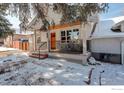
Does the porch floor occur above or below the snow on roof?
below

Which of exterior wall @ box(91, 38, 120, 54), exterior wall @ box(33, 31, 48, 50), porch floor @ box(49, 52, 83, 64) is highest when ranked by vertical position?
exterior wall @ box(33, 31, 48, 50)

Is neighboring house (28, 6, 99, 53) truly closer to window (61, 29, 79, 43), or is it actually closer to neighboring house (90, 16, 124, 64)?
window (61, 29, 79, 43)

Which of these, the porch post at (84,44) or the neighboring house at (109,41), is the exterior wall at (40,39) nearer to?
the neighboring house at (109,41)

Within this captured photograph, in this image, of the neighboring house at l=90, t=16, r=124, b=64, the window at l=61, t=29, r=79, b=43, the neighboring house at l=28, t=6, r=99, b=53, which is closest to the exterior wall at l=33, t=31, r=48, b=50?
the neighboring house at l=28, t=6, r=99, b=53

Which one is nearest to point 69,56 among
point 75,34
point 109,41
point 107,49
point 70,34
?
point 75,34

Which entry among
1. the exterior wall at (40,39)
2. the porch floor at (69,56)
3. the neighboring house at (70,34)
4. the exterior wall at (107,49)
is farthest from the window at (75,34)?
the exterior wall at (40,39)

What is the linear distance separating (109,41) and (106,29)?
3.39 ft

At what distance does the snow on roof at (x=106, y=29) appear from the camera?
421 inches

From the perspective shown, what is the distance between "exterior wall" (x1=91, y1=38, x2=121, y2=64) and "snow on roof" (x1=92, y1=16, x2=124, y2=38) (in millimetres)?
469

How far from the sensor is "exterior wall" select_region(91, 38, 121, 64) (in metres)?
10.9

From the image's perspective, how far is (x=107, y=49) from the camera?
37.6 feet

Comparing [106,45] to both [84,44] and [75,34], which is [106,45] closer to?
[84,44]

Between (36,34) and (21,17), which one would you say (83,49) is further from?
(36,34)

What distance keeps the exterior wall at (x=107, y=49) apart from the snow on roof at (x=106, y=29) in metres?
0.47
